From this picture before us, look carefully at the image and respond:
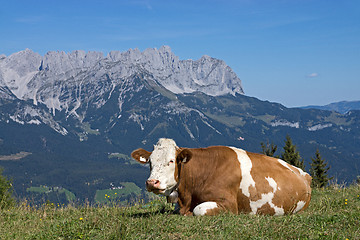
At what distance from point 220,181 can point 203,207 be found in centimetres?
107

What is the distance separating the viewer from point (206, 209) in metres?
10.7

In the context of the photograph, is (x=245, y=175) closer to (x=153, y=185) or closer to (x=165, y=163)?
(x=165, y=163)

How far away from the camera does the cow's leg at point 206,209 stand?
34.9ft

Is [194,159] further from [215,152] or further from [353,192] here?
[353,192]

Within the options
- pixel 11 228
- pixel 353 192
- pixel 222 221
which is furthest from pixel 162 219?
pixel 353 192

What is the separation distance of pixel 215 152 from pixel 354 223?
14.9 feet

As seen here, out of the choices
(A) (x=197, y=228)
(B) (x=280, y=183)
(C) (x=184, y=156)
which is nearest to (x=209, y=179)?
(C) (x=184, y=156)

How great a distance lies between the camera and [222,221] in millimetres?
9305

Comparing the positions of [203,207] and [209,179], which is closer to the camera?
[203,207]

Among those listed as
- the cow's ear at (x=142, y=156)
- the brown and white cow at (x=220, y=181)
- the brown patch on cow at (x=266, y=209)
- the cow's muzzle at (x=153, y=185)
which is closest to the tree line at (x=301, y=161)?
the brown and white cow at (x=220, y=181)

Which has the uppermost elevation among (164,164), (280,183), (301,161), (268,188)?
(164,164)

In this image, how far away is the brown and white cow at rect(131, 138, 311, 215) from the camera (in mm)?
11102

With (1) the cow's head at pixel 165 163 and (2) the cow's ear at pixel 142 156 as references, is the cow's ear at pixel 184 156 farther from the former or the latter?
(2) the cow's ear at pixel 142 156

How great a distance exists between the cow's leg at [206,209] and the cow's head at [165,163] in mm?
1048
